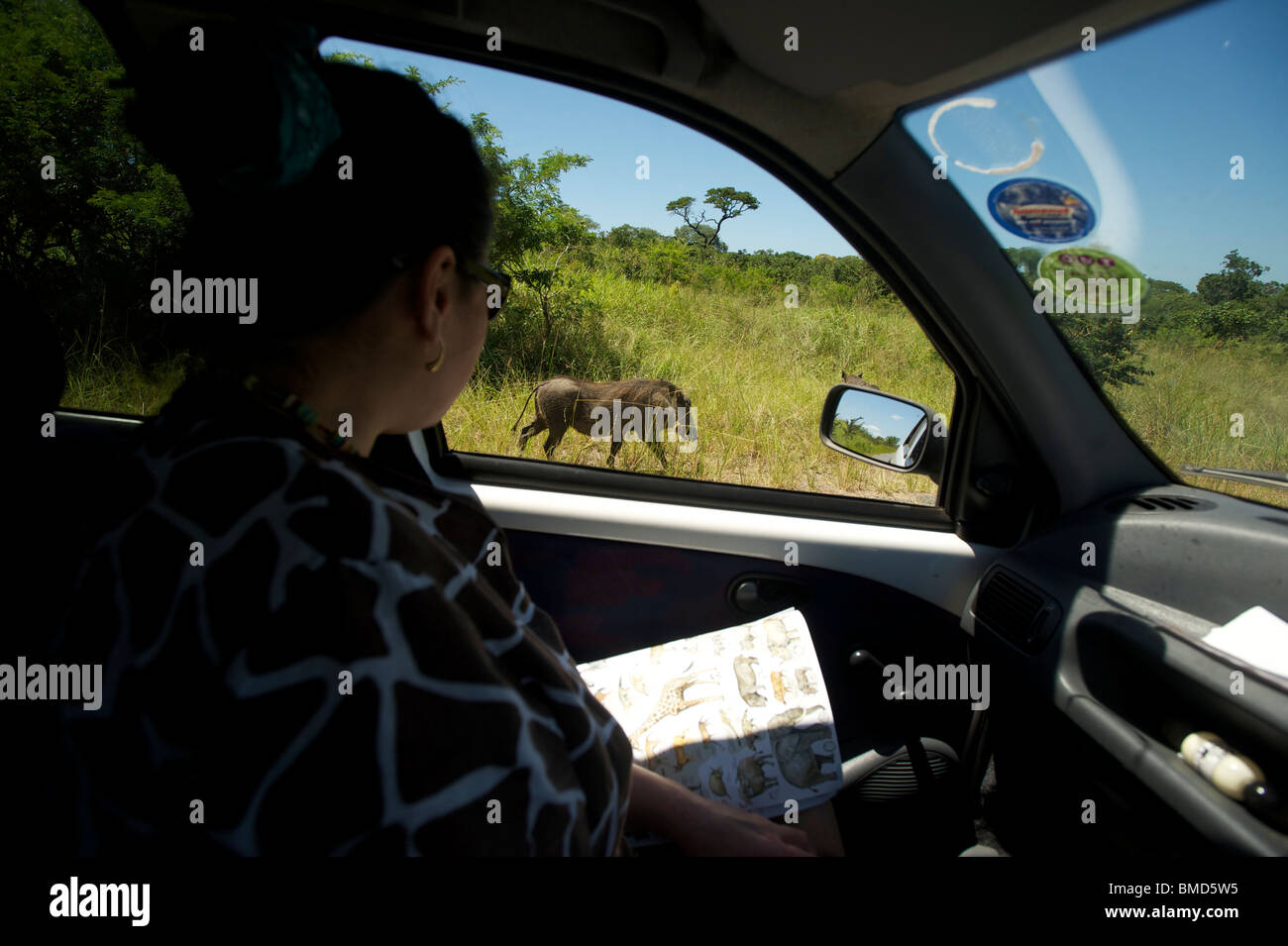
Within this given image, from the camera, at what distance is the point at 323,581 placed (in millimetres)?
725

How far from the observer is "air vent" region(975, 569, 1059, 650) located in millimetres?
1611

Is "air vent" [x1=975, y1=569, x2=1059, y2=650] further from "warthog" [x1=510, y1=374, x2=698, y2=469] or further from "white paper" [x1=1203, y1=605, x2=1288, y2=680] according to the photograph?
"warthog" [x1=510, y1=374, x2=698, y2=469]

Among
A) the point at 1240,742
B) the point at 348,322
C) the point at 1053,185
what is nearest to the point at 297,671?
the point at 348,322

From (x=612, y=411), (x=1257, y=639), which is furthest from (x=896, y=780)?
(x=612, y=411)

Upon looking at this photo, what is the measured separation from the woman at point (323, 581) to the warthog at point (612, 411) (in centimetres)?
134

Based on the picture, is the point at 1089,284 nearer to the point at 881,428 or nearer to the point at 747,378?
the point at 881,428

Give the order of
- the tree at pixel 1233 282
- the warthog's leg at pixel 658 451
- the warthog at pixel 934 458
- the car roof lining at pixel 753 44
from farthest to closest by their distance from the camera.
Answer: the warthog's leg at pixel 658 451 < the warthog at pixel 934 458 < the tree at pixel 1233 282 < the car roof lining at pixel 753 44

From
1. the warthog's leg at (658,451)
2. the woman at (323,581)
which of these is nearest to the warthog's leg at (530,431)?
the warthog's leg at (658,451)

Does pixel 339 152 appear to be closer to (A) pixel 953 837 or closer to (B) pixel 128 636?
(B) pixel 128 636

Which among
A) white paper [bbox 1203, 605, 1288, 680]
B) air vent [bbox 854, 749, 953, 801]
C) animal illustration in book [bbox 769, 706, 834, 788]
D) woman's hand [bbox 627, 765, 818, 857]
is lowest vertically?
air vent [bbox 854, 749, 953, 801]

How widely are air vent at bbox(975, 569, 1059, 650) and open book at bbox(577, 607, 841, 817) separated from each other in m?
0.46

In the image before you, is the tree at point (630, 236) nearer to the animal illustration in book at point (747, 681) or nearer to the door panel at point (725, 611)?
the door panel at point (725, 611)

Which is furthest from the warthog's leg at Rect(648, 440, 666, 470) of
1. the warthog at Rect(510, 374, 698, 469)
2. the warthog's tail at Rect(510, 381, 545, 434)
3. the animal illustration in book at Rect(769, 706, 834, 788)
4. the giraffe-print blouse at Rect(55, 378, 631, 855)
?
the giraffe-print blouse at Rect(55, 378, 631, 855)

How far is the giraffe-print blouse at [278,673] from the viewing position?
693 mm
